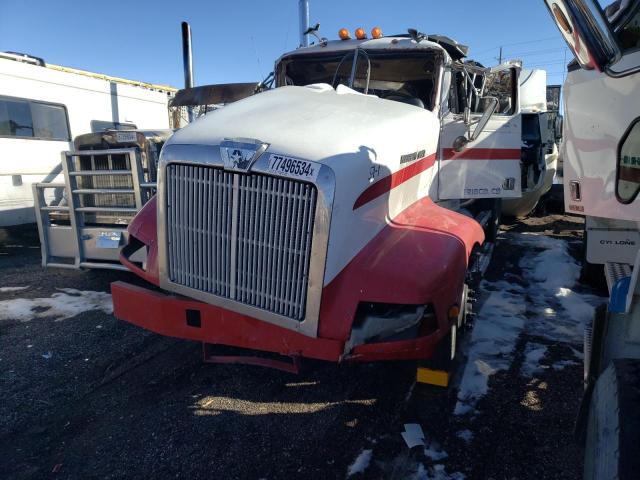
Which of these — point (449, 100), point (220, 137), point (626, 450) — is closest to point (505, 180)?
point (449, 100)

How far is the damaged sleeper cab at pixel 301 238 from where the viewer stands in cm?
268

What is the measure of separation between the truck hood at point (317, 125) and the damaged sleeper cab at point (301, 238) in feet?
0.05

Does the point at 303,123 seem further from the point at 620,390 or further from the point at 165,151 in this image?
the point at 620,390

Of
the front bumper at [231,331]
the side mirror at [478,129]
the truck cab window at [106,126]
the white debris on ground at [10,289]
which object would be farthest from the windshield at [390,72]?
the truck cab window at [106,126]

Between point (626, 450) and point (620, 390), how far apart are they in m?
0.24

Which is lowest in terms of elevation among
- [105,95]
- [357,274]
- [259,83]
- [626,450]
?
→ [626,450]

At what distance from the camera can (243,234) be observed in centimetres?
283

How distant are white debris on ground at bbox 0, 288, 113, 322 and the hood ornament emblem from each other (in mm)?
3293

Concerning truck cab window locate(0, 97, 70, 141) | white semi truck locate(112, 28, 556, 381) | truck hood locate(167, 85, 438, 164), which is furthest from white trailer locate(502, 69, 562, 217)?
truck cab window locate(0, 97, 70, 141)

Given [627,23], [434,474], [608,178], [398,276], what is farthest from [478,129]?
[434,474]

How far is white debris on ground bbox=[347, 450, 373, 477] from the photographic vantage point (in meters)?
2.66

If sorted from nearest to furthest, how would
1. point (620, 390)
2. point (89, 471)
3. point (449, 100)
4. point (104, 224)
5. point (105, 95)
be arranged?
point (620, 390), point (89, 471), point (449, 100), point (104, 224), point (105, 95)

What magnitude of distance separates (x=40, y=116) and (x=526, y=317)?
961 cm

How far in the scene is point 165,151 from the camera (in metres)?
3.05
